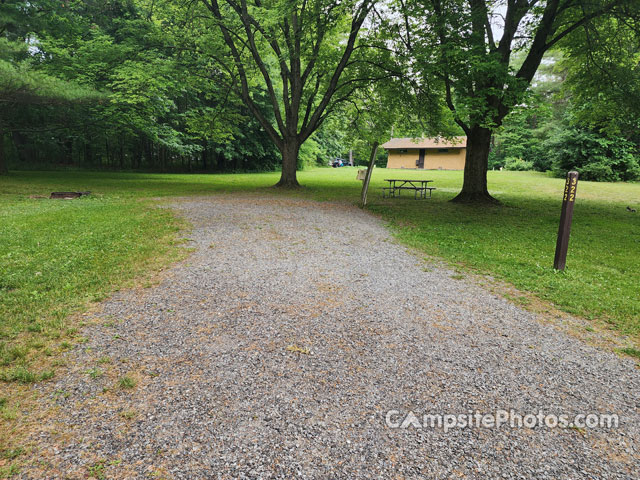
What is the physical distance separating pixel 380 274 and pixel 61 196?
1179cm

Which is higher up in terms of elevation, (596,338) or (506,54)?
(506,54)

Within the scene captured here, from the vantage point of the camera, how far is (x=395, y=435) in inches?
86.1

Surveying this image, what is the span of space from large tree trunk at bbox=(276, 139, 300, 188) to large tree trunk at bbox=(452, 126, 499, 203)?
7.66m

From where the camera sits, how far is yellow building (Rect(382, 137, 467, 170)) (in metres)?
39.5

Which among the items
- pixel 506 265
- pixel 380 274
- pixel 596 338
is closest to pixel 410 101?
pixel 506 265

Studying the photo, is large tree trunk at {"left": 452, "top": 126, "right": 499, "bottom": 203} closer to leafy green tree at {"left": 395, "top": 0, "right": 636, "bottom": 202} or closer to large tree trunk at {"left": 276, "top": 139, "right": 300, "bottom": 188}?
leafy green tree at {"left": 395, "top": 0, "right": 636, "bottom": 202}

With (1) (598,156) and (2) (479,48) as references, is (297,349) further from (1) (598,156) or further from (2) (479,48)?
(1) (598,156)

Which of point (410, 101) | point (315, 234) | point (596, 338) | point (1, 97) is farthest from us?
point (410, 101)

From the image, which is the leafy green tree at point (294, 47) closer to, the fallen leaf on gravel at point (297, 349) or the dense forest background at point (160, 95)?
the dense forest background at point (160, 95)

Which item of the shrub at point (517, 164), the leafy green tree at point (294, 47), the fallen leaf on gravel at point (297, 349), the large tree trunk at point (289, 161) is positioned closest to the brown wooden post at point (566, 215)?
the fallen leaf on gravel at point (297, 349)

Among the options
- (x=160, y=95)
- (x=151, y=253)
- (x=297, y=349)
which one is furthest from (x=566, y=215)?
(x=160, y=95)

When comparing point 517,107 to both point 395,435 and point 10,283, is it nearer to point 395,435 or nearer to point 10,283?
point 395,435

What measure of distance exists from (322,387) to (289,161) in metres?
14.9

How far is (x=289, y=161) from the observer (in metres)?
16.6
